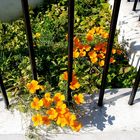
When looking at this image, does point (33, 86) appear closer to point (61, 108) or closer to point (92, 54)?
point (61, 108)

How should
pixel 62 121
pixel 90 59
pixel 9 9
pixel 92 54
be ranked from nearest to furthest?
pixel 62 121
pixel 92 54
pixel 90 59
pixel 9 9

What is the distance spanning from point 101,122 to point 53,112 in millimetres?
323

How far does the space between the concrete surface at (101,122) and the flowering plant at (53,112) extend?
76 mm

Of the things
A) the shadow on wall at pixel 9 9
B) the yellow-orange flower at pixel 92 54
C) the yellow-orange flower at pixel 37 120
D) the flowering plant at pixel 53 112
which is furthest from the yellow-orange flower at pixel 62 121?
the shadow on wall at pixel 9 9

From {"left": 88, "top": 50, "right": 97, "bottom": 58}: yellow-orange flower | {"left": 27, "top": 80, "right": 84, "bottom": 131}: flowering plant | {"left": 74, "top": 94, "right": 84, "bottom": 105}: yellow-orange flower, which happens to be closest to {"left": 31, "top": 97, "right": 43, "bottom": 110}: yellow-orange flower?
{"left": 27, "top": 80, "right": 84, "bottom": 131}: flowering plant

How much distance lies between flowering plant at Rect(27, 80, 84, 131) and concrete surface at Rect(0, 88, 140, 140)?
0.25 feet

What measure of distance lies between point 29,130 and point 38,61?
974 mm

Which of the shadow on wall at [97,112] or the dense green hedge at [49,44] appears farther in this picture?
the dense green hedge at [49,44]

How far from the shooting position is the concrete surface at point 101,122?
2021 mm

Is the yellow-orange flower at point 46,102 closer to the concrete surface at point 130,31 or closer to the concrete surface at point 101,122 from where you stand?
the concrete surface at point 101,122

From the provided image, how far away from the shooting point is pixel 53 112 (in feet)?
6.53

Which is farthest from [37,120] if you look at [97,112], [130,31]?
[130,31]

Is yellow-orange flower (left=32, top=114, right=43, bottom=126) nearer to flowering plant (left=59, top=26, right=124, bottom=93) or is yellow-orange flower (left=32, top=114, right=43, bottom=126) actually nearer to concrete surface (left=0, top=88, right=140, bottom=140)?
concrete surface (left=0, top=88, right=140, bottom=140)

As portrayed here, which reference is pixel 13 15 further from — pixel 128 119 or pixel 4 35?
pixel 128 119
